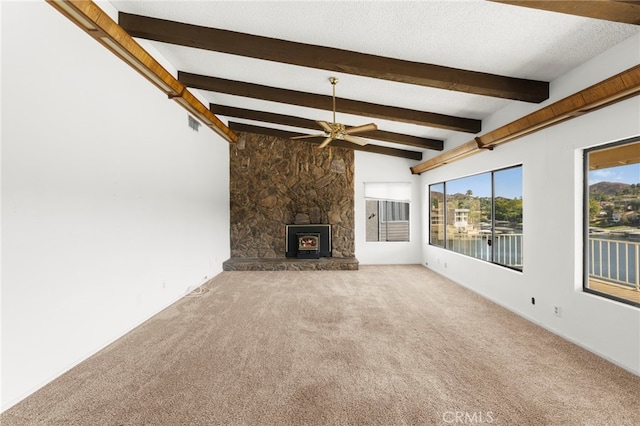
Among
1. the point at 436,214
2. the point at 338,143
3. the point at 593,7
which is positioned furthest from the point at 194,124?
the point at 436,214

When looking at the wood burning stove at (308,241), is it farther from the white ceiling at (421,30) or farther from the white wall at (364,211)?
the white ceiling at (421,30)

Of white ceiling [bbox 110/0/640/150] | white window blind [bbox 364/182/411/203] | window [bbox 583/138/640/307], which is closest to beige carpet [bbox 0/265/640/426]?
window [bbox 583/138/640/307]

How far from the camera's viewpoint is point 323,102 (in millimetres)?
4582

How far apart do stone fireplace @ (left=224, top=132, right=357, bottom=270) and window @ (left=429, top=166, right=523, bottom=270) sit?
216 cm

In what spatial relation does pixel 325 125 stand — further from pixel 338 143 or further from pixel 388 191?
pixel 388 191

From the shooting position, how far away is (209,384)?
2.33m

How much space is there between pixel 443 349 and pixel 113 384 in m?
2.84

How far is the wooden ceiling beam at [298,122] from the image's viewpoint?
5902 mm

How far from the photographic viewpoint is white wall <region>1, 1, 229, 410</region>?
2.12 metres

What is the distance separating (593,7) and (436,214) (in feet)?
17.3

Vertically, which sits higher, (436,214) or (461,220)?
(436,214)

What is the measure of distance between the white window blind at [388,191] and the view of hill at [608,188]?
4564mm

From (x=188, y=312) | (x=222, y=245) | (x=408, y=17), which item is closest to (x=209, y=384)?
(x=188, y=312)

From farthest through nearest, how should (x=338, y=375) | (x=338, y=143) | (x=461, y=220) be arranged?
(x=338, y=143), (x=461, y=220), (x=338, y=375)
